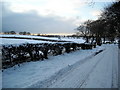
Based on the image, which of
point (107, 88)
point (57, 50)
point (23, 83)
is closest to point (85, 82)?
point (107, 88)

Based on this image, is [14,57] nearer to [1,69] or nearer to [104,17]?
[1,69]

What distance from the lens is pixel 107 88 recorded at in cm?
653

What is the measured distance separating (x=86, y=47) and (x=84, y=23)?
4240 cm

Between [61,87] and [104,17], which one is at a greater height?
[104,17]

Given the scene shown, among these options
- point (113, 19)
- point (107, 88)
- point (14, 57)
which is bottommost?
point (107, 88)

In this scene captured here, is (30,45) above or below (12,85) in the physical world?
above

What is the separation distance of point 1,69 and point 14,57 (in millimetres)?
1605

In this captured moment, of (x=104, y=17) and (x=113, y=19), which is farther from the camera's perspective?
(x=104, y=17)

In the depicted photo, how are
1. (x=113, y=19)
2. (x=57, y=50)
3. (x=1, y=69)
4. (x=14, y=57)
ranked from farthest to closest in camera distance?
(x=113, y=19)
(x=57, y=50)
(x=14, y=57)
(x=1, y=69)

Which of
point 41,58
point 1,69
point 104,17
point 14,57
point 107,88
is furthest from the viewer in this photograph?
point 104,17

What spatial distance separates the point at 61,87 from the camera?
6.53 metres

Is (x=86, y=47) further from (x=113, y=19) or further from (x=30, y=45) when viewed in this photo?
(x=30, y=45)

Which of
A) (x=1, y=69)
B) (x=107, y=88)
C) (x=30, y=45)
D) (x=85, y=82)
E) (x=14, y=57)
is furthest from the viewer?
(x=30, y=45)

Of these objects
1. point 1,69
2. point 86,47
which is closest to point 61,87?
point 1,69
